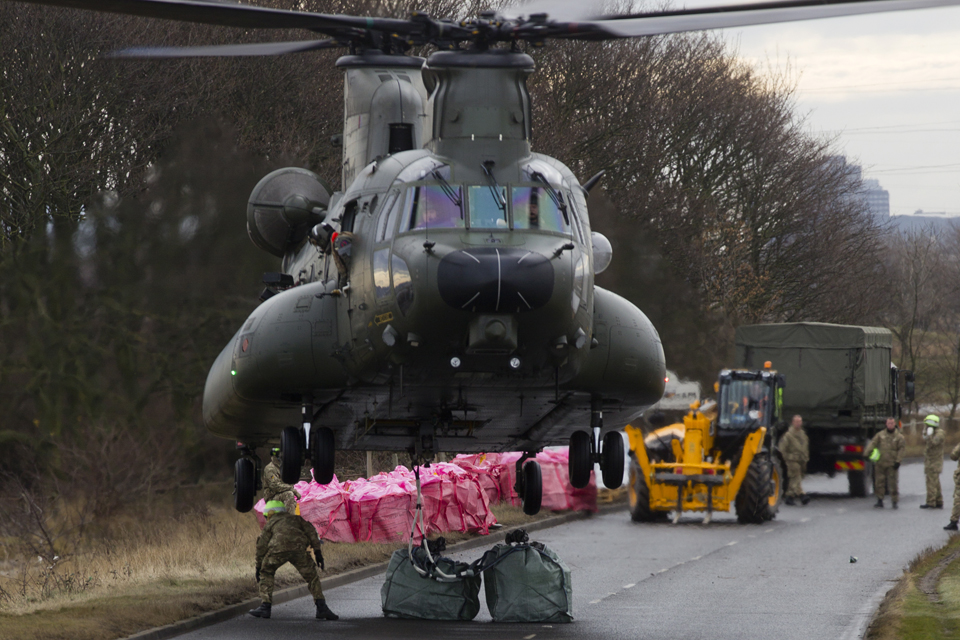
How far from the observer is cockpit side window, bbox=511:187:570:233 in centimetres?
1184

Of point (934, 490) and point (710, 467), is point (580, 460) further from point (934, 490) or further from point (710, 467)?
point (934, 490)

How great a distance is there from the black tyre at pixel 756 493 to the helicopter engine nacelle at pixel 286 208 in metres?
13.5

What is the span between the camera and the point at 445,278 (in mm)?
11305

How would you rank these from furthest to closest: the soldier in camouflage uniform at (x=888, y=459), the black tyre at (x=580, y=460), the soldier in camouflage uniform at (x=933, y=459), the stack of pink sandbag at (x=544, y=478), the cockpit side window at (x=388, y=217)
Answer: the soldier in camouflage uniform at (x=888, y=459) < the soldier in camouflage uniform at (x=933, y=459) < the stack of pink sandbag at (x=544, y=478) < the black tyre at (x=580, y=460) < the cockpit side window at (x=388, y=217)

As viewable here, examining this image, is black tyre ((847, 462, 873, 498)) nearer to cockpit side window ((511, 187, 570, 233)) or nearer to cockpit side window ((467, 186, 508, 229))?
cockpit side window ((511, 187, 570, 233))

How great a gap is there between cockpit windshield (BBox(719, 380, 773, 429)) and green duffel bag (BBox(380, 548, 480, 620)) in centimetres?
1420

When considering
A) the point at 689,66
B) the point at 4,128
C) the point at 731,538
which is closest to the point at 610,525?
the point at 731,538

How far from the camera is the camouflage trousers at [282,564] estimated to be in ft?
49.5

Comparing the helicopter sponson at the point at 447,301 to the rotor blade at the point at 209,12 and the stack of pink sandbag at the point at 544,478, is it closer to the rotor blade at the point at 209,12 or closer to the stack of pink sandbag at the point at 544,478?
the rotor blade at the point at 209,12

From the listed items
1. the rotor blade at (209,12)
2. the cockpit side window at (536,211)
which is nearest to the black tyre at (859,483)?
the cockpit side window at (536,211)

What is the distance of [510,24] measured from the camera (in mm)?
12273

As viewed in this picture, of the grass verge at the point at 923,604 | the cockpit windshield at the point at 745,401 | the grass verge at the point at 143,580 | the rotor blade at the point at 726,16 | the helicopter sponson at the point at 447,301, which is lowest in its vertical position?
the grass verge at the point at 923,604

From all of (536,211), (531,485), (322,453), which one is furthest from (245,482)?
(536,211)

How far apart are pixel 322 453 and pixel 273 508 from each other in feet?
7.75
